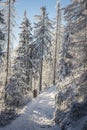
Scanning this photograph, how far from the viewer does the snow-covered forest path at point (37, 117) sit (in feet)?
63.9

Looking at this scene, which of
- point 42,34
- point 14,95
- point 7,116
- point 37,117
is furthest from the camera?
point 42,34

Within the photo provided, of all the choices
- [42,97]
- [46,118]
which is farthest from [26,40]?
[46,118]

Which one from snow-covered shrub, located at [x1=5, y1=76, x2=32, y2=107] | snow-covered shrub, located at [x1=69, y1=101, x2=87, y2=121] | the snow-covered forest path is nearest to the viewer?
snow-covered shrub, located at [x1=69, y1=101, x2=87, y2=121]

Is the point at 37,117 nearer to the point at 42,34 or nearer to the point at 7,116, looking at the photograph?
the point at 7,116

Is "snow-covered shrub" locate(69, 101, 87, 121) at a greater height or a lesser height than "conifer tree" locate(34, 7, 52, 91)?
lesser

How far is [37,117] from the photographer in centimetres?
2198

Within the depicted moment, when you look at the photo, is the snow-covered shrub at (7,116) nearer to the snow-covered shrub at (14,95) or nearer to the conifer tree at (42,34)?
the snow-covered shrub at (14,95)

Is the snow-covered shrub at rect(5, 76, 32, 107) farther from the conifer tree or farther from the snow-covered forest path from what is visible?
the conifer tree

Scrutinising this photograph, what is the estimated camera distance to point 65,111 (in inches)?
781

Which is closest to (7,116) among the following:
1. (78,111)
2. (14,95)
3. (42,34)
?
(14,95)

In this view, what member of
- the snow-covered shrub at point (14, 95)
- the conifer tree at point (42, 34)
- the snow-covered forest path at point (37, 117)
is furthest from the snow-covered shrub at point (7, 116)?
the conifer tree at point (42, 34)

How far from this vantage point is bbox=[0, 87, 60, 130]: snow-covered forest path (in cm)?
1946

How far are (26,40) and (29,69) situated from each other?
5.79 meters

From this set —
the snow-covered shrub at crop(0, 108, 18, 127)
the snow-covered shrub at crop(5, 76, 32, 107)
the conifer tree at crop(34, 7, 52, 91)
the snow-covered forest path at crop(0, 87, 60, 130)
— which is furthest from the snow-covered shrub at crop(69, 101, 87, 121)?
the conifer tree at crop(34, 7, 52, 91)
